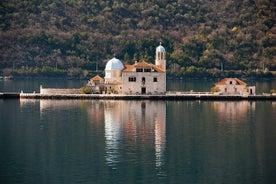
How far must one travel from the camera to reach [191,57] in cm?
18512

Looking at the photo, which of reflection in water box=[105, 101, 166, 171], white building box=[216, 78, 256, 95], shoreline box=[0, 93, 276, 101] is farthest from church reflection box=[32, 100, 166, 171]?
white building box=[216, 78, 256, 95]

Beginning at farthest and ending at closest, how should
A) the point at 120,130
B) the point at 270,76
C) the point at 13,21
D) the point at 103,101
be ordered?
the point at 13,21, the point at 270,76, the point at 103,101, the point at 120,130

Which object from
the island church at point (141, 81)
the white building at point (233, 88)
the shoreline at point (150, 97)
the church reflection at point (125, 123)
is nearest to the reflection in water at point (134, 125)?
the church reflection at point (125, 123)

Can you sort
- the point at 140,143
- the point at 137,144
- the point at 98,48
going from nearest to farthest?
the point at 137,144
the point at 140,143
the point at 98,48

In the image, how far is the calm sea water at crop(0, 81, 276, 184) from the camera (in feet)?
180

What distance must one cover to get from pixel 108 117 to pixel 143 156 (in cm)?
2455

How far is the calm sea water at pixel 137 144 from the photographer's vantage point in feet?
180

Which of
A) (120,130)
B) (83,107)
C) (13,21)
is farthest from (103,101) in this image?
(13,21)

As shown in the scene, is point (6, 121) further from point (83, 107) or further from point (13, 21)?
point (13, 21)

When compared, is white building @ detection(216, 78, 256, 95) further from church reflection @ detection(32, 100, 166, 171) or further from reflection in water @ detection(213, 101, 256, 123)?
church reflection @ detection(32, 100, 166, 171)

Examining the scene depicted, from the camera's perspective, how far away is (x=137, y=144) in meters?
65.5

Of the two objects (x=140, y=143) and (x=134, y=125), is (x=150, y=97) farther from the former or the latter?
(x=140, y=143)

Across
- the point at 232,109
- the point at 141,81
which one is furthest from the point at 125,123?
the point at 141,81

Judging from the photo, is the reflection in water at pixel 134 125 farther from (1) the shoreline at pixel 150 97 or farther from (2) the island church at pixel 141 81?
(2) the island church at pixel 141 81
